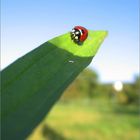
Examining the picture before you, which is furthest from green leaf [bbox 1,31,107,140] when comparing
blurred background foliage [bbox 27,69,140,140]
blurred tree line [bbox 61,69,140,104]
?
blurred tree line [bbox 61,69,140,104]

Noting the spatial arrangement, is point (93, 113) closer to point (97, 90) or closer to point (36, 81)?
point (97, 90)

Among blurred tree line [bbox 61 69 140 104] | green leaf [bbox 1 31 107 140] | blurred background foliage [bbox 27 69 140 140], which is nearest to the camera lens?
green leaf [bbox 1 31 107 140]

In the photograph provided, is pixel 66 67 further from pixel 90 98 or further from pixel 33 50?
pixel 90 98

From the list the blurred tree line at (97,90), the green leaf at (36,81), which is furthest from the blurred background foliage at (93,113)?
the green leaf at (36,81)

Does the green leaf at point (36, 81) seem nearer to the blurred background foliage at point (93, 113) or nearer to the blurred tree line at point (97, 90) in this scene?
the blurred background foliage at point (93, 113)

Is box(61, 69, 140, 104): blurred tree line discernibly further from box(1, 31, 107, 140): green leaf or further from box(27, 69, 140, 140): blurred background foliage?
box(1, 31, 107, 140): green leaf

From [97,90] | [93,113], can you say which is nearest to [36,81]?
[93,113]
